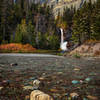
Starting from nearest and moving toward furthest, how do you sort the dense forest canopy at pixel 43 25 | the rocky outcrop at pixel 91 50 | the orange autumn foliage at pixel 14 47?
the rocky outcrop at pixel 91 50
the dense forest canopy at pixel 43 25
the orange autumn foliage at pixel 14 47

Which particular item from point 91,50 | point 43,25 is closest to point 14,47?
point 43,25

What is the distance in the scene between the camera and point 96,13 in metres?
31.5

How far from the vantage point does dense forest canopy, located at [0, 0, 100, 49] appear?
104 ft

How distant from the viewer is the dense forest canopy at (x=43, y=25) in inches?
1250

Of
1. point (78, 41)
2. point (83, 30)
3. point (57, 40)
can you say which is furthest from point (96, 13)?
point (57, 40)

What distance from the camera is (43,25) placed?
54000 mm

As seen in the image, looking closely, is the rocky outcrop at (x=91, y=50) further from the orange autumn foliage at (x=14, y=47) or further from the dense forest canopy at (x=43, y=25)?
the orange autumn foliage at (x=14, y=47)

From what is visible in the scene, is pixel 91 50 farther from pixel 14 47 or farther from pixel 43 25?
pixel 43 25

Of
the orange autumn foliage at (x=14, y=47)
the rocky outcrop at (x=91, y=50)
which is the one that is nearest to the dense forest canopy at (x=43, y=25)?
the orange autumn foliage at (x=14, y=47)

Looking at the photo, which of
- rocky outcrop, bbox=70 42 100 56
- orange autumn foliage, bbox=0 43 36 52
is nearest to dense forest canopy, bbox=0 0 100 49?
orange autumn foliage, bbox=0 43 36 52

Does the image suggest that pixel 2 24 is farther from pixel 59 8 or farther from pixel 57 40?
pixel 59 8

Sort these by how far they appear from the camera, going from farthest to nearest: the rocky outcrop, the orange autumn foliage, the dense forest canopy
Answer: the orange autumn foliage
the dense forest canopy
the rocky outcrop

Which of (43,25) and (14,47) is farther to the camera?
(43,25)

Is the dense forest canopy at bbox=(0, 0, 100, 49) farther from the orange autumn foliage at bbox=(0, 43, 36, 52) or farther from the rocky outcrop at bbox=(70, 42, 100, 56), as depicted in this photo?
the rocky outcrop at bbox=(70, 42, 100, 56)
